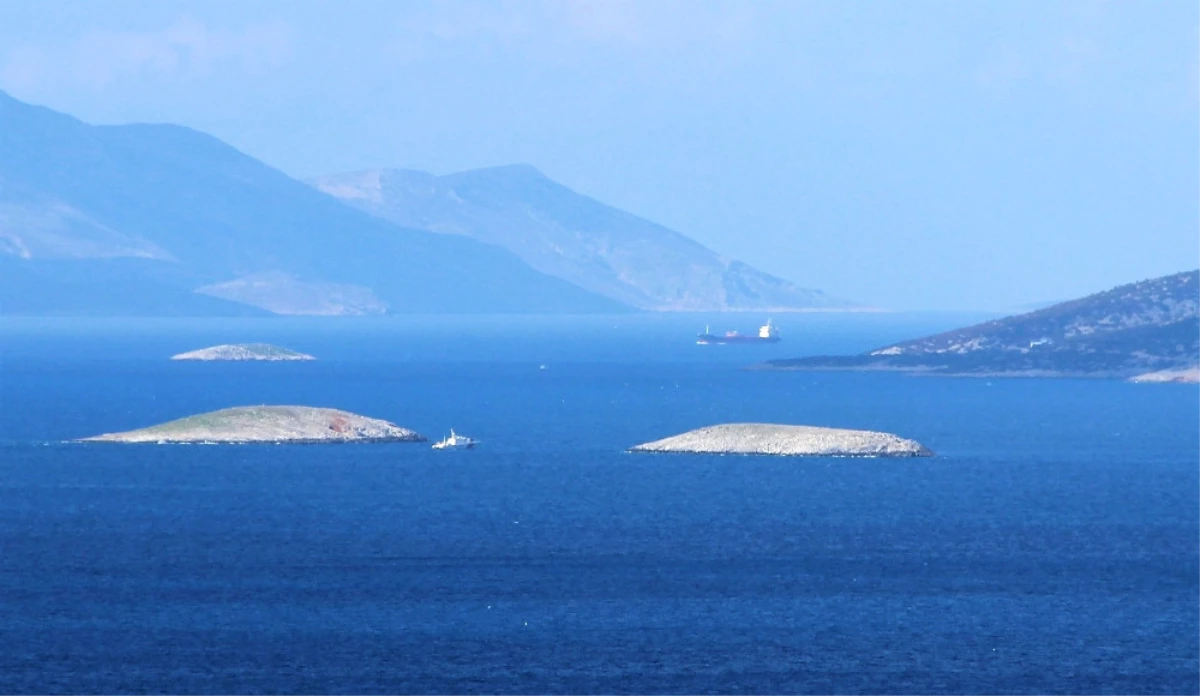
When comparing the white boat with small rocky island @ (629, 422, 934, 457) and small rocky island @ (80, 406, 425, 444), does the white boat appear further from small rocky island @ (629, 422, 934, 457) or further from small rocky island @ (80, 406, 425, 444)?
small rocky island @ (629, 422, 934, 457)

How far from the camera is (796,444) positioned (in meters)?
123

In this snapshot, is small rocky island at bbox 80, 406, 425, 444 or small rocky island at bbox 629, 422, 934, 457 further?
small rocky island at bbox 80, 406, 425, 444

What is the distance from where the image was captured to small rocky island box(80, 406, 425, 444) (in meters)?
128

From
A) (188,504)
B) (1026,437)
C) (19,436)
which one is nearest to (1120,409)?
(1026,437)

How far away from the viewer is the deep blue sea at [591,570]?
57.8 metres

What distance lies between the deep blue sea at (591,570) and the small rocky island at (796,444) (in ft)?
8.40

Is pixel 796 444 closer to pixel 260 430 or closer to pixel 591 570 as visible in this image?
pixel 260 430

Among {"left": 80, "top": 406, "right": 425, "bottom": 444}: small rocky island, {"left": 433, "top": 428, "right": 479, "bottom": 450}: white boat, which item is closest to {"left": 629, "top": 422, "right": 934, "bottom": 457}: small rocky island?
{"left": 433, "top": 428, "right": 479, "bottom": 450}: white boat

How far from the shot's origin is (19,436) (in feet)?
445

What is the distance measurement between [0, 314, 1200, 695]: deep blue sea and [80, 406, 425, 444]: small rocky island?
1.95m

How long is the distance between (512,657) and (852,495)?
Answer: 145 ft

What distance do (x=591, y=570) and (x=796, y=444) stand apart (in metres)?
49.2

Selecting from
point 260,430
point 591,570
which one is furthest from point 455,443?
point 591,570

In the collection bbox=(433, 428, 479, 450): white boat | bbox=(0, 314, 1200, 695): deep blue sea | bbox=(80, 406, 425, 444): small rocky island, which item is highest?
bbox=(80, 406, 425, 444): small rocky island
